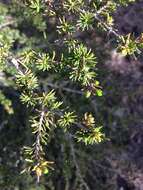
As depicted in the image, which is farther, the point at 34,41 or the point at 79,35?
the point at 79,35

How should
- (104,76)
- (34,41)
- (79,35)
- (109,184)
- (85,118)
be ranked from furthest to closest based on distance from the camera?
(79,35)
(104,76)
(109,184)
(34,41)
(85,118)

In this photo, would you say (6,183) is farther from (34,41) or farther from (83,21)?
(83,21)

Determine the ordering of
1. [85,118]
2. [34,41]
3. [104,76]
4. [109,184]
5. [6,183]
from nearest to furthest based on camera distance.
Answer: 1. [85,118]
2. [6,183]
3. [34,41]
4. [109,184]
5. [104,76]

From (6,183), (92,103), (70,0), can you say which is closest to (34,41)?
(92,103)

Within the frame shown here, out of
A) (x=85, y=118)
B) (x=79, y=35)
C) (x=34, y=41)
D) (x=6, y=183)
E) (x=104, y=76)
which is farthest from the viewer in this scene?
(x=79, y=35)

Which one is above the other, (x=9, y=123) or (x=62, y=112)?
(x=9, y=123)

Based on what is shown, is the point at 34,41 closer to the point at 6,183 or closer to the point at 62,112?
the point at 6,183

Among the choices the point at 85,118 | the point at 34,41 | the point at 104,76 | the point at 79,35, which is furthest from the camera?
the point at 79,35

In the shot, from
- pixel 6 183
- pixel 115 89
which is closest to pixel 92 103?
pixel 115 89

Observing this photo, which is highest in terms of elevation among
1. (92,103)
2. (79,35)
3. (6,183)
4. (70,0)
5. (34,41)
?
(79,35)
